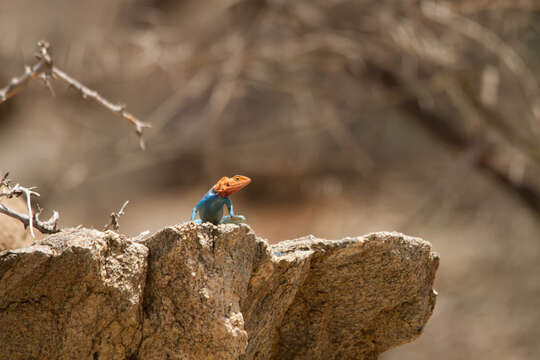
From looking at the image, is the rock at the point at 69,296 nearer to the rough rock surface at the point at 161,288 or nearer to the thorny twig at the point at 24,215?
the rough rock surface at the point at 161,288

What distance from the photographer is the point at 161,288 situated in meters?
1.58

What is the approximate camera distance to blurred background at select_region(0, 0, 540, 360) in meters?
5.34

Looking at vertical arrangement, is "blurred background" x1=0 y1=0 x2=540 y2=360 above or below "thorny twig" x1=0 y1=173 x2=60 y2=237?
above

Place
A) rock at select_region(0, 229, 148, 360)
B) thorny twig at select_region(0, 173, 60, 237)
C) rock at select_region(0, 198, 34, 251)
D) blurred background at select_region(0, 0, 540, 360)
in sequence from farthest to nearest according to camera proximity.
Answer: blurred background at select_region(0, 0, 540, 360) < rock at select_region(0, 198, 34, 251) < thorny twig at select_region(0, 173, 60, 237) < rock at select_region(0, 229, 148, 360)

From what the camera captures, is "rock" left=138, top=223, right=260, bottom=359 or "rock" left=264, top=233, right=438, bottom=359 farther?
"rock" left=264, top=233, right=438, bottom=359

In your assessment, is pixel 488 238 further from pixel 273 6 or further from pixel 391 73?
pixel 273 6

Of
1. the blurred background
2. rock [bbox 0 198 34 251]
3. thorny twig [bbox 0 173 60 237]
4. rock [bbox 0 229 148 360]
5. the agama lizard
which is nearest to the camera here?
rock [bbox 0 229 148 360]

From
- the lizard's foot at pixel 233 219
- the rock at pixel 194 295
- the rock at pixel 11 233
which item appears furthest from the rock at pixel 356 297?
the rock at pixel 11 233

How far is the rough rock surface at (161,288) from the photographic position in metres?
1.47

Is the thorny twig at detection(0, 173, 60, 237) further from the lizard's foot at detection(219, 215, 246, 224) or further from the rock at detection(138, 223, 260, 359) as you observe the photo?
the lizard's foot at detection(219, 215, 246, 224)

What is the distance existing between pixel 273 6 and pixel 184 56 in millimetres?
906

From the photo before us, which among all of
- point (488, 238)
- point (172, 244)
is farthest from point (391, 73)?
point (172, 244)

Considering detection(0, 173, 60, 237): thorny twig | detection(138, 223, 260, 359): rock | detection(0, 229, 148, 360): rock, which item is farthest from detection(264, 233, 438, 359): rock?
detection(0, 173, 60, 237): thorny twig

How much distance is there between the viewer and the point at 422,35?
212 inches
